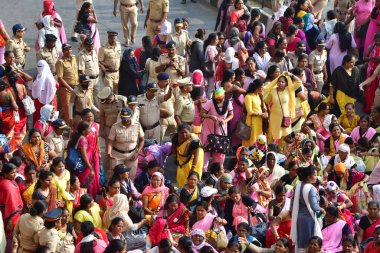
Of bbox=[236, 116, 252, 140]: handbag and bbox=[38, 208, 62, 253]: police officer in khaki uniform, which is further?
bbox=[236, 116, 252, 140]: handbag

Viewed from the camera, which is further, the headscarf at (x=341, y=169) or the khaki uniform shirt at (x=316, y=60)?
the khaki uniform shirt at (x=316, y=60)

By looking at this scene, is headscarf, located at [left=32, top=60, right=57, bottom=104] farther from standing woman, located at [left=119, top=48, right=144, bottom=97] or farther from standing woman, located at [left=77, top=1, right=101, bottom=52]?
standing woman, located at [left=77, top=1, right=101, bottom=52]

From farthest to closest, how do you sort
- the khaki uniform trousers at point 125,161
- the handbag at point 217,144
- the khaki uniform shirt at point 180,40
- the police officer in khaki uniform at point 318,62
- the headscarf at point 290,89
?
the khaki uniform shirt at point 180,40, the police officer in khaki uniform at point 318,62, the headscarf at point 290,89, the handbag at point 217,144, the khaki uniform trousers at point 125,161

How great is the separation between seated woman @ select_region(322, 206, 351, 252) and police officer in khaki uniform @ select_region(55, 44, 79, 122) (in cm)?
509

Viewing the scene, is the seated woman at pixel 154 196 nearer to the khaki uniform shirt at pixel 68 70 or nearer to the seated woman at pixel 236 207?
the seated woman at pixel 236 207

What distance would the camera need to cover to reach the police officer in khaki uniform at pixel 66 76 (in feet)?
60.1

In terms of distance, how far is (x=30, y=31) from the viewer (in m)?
23.4

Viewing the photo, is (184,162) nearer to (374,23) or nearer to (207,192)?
(207,192)

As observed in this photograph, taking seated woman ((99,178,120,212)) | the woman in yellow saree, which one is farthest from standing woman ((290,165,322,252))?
the woman in yellow saree

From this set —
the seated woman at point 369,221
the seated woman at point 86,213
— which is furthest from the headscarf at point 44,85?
the seated woman at point 369,221

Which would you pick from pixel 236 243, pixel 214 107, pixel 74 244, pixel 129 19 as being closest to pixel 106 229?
pixel 74 244

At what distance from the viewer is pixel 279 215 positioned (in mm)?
15047

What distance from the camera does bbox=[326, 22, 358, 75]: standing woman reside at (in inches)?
794

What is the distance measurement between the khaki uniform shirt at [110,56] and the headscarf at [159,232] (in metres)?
4.84
